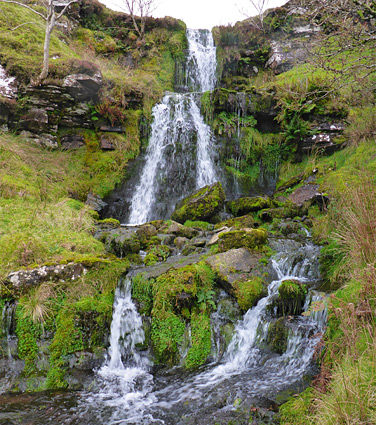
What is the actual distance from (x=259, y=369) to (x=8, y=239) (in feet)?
15.5

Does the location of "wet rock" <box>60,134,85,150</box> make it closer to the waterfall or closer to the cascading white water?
the waterfall

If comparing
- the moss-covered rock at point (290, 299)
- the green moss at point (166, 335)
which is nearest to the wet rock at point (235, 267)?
the moss-covered rock at point (290, 299)

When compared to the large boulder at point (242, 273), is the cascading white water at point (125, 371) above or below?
below

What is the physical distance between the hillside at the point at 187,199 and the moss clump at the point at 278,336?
3cm

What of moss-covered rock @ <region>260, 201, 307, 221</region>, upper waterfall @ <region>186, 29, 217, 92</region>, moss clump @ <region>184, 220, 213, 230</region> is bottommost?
moss clump @ <region>184, 220, 213, 230</region>

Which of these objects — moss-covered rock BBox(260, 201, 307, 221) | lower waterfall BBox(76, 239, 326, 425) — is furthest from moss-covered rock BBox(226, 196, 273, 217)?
lower waterfall BBox(76, 239, 326, 425)

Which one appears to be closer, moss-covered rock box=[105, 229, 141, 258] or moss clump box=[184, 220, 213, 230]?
moss-covered rock box=[105, 229, 141, 258]

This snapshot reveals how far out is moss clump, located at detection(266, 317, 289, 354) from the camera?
13.2 ft

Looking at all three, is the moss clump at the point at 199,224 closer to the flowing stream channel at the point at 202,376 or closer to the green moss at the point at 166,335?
the flowing stream channel at the point at 202,376

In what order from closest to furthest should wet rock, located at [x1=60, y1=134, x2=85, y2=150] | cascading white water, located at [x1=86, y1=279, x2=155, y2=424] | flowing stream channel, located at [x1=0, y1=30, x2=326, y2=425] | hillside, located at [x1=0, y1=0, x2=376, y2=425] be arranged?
flowing stream channel, located at [x1=0, y1=30, x2=326, y2=425], cascading white water, located at [x1=86, y1=279, x2=155, y2=424], hillside, located at [x1=0, y1=0, x2=376, y2=425], wet rock, located at [x1=60, y1=134, x2=85, y2=150]

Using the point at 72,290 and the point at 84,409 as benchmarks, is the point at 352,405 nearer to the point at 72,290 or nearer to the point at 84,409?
the point at 84,409

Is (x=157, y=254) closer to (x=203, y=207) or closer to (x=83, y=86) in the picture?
(x=203, y=207)

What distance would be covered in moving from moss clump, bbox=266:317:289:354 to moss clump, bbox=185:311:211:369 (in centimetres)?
90

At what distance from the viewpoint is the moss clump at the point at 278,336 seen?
4014mm
